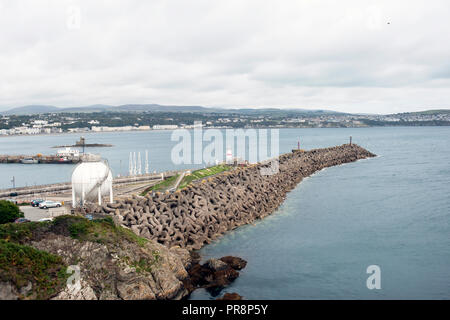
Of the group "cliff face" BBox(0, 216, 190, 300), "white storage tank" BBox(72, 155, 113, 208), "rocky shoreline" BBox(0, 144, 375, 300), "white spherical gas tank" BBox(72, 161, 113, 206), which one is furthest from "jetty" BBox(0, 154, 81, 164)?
"cliff face" BBox(0, 216, 190, 300)

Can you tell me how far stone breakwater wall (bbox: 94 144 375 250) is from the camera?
2770 centimetres

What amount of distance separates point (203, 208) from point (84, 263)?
15.0 m

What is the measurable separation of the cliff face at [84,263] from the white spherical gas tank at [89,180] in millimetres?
8982

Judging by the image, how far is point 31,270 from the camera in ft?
55.0

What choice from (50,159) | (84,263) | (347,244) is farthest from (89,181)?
(50,159)

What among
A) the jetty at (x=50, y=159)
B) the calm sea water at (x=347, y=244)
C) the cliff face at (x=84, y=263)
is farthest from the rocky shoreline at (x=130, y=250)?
the jetty at (x=50, y=159)

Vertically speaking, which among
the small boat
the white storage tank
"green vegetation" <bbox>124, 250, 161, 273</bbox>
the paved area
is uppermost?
the white storage tank

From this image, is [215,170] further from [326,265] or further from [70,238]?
[70,238]

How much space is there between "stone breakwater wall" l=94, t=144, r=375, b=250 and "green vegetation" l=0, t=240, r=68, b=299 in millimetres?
7313

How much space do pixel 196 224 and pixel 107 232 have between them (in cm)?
1055

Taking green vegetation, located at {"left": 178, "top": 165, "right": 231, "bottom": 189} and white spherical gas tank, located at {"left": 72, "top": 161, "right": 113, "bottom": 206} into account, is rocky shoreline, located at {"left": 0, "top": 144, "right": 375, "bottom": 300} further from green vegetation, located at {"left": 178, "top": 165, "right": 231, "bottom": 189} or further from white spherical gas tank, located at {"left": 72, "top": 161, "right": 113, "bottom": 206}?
green vegetation, located at {"left": 178, "top": 165, "right": 231, "bottom": 189}

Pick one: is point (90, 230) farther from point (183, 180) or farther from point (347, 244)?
point (183, 180)

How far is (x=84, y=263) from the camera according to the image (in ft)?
61.7

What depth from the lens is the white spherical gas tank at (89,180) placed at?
3014 cm
